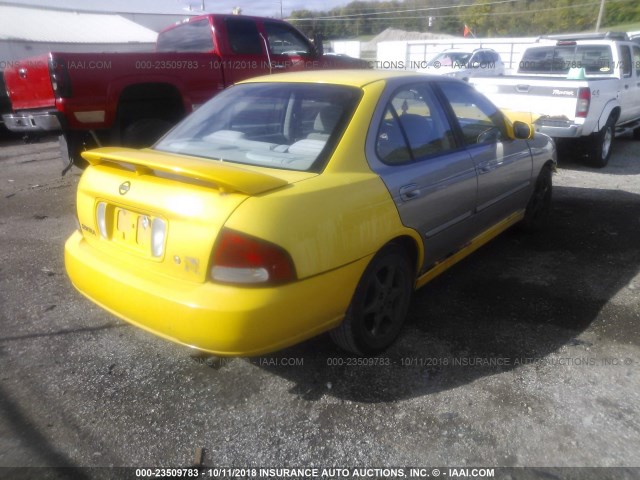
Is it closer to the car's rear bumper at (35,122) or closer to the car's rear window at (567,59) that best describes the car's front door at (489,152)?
the car's rear bumper at (35,122)

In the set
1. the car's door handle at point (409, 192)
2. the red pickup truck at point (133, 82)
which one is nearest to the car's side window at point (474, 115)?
the car's door handle at point (409, 192)

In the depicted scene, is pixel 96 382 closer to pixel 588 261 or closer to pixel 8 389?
pixel 8 389

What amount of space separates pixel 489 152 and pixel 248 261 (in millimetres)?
2316

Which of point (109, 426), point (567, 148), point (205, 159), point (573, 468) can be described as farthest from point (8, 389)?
point (567, 148)

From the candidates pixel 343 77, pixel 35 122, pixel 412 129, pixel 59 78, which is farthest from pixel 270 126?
pixel 35 122

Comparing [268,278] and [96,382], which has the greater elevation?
[268,278]

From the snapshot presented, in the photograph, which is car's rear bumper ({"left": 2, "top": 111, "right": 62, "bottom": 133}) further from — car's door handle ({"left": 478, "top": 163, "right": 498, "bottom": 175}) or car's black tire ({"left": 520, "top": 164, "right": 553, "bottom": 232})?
car's black tire ({"left": 520, "top": 164, "right": 553, "bottom": 232})

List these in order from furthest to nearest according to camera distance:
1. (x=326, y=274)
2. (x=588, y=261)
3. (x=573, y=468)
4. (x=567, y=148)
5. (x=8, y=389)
→ (x=567, y=148) → (x=588, y=261) → (x=8, y=389) → (x=326, y=274) → (x=573, y=468)

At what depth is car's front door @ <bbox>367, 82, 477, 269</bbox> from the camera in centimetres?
288

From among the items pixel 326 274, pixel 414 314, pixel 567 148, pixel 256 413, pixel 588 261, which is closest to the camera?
pixel 326 274

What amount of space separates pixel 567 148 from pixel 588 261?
A: 4.83 metres

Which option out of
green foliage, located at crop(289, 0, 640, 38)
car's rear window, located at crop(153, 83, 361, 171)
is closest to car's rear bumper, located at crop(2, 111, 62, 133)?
car's rear window, located at crop(153, 83, 361, 171)

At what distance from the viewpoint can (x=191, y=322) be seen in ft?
7.42

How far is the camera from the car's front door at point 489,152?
3680 millimetres
